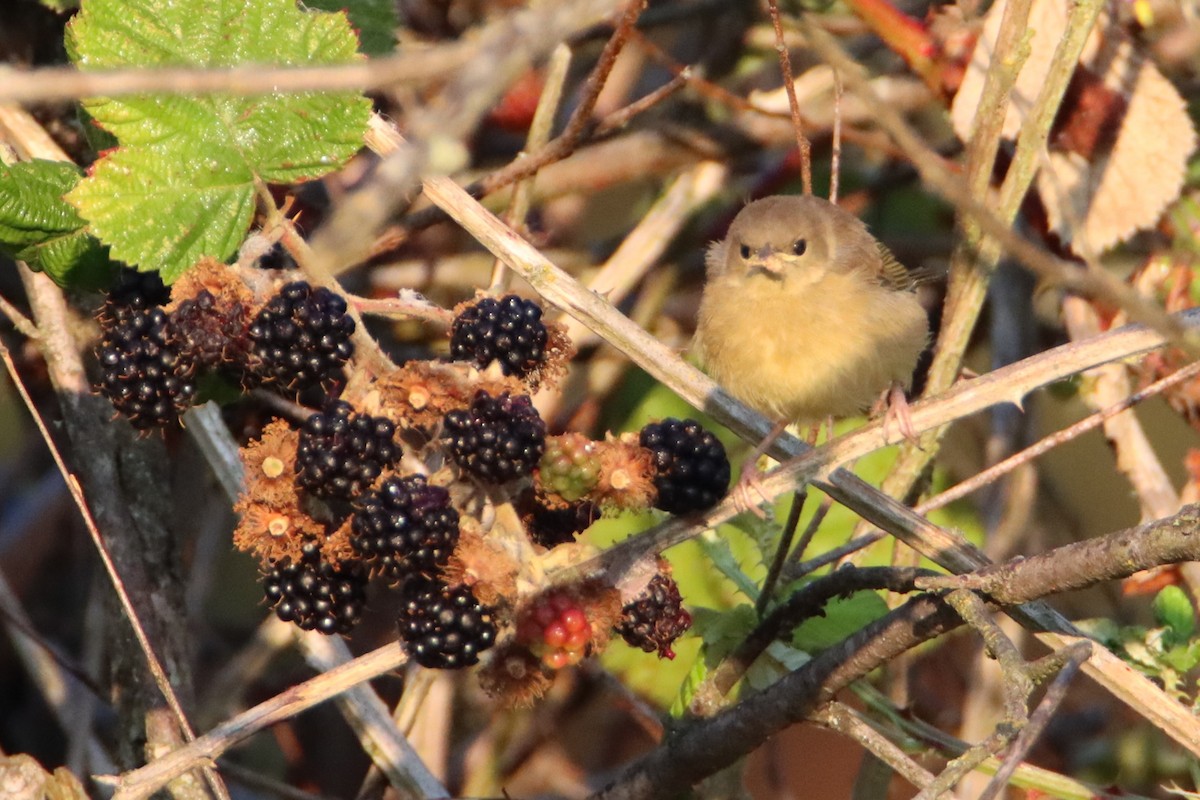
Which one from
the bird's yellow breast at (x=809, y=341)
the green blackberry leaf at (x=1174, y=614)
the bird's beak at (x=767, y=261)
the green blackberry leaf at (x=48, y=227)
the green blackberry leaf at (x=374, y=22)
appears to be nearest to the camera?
the green blackberry leaf at (x=48, y=227)

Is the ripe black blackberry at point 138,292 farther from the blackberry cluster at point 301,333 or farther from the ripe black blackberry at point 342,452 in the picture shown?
the ripe black blackberry at point 342,452

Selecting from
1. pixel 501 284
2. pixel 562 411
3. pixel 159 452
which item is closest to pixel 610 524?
pixel 562 411

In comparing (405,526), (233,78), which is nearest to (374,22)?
(405,526)

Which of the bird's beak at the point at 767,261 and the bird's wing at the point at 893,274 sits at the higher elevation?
the bird's beak at the point at 767,261

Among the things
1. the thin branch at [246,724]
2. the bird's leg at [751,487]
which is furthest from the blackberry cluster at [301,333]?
the bird's leg at [751,487]

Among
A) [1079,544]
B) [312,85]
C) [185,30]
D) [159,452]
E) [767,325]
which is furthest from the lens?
[767,325]

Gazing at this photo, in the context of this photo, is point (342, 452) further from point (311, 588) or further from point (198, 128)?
point (198, 128)

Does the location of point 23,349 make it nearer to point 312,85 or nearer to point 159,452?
point 159,452
